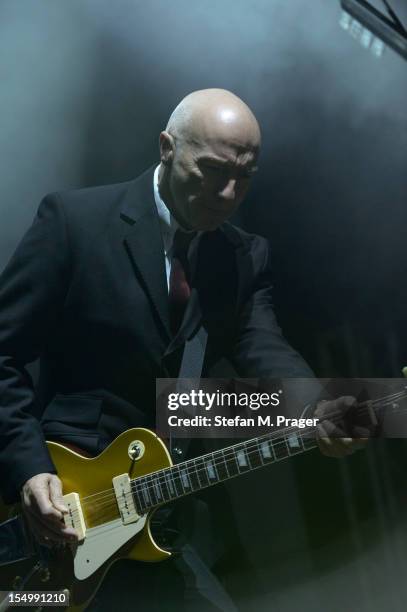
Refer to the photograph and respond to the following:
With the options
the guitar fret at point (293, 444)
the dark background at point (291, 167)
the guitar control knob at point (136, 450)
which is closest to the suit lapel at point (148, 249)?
the dark background at point (291, 167)

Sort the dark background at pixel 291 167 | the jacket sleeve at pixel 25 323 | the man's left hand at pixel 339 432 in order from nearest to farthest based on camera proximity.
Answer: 1. the man's left hand at pixel 339 432
2. the jacket sleeve at pixel 25 323
3. the dark background at pixel 291 167

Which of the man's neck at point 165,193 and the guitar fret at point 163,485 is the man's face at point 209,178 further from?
the guitar fret at point 163,485

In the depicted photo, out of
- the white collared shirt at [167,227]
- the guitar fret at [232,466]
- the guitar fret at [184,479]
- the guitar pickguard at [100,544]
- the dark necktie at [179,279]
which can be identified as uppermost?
the white collared shirt at [167,227]

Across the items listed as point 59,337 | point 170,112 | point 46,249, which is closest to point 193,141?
point 170,112

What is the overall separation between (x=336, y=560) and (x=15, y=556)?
778 mm

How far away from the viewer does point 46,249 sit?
6.70 ft

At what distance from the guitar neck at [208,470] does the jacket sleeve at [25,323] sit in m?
0.23

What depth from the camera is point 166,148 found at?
2102 millimetres

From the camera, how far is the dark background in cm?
211

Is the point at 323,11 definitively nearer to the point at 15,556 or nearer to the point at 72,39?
the point at 72,39

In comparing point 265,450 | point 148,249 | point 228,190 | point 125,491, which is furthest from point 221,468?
point 228,190

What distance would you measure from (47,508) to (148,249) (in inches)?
25.3

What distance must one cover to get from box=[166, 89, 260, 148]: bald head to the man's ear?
0.02 metres

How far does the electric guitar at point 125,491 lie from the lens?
6.42 feet
